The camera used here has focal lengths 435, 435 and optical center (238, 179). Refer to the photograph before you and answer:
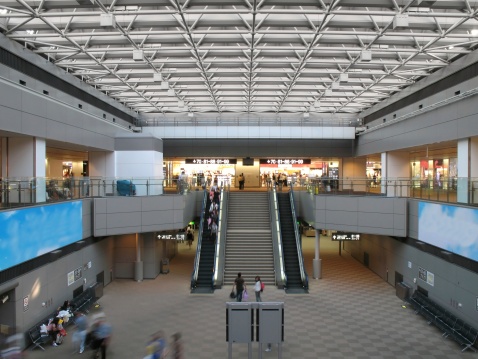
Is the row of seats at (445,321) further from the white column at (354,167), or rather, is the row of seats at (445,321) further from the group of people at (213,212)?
the white column at (354,167)

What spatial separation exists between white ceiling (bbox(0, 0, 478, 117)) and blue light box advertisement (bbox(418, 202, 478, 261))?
657 cm

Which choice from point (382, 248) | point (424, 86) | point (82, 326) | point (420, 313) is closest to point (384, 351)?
point (420, 313)

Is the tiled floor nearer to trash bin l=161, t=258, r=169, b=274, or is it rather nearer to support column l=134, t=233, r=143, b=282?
support column l=134, t=233, r=143, b=282

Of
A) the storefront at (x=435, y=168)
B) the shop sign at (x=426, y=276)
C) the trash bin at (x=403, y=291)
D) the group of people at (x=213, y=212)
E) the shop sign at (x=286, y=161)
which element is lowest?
the trash bin at (x=403, y=291)

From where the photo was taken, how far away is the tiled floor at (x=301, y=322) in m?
12.5

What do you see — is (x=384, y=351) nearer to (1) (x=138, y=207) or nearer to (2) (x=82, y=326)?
(2) (x=82, y=326)

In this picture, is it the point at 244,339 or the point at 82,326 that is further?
the point at 82,326

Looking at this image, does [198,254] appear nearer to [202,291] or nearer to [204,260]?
[204,260]

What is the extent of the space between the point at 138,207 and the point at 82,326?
27.9 feet

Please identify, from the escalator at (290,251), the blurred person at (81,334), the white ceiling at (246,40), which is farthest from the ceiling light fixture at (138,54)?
the escalator at (290,251)

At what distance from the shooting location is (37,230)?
13656mm

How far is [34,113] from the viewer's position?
17125mm

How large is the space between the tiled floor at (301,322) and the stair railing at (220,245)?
0.54 m

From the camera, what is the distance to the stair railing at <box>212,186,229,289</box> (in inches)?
779
